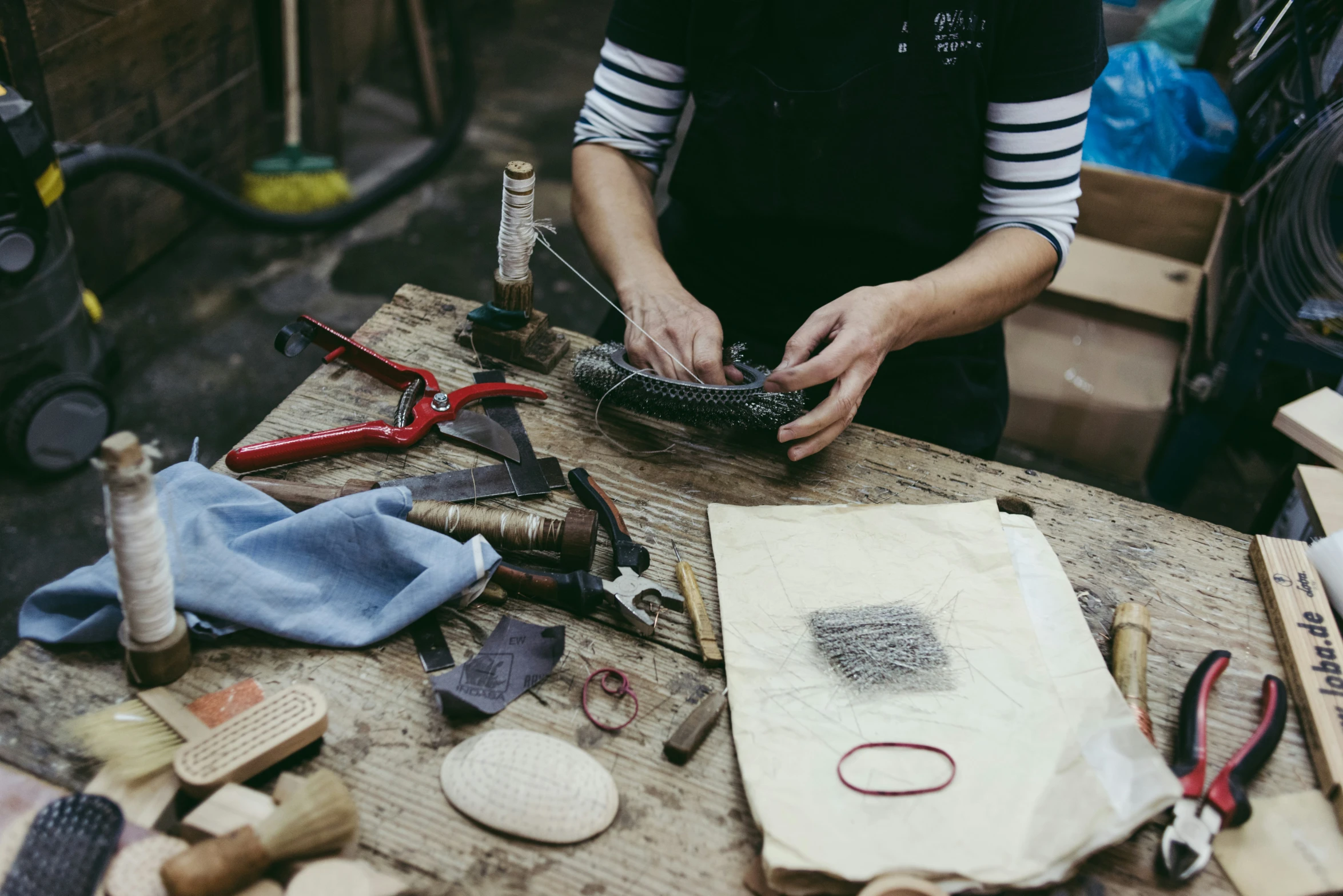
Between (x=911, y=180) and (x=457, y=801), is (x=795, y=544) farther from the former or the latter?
(x=911, y=180)

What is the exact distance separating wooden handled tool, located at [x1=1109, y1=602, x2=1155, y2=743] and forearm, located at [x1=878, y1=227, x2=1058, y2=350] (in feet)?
1.44

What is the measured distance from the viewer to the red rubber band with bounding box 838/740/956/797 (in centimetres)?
81

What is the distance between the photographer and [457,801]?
0.78 m

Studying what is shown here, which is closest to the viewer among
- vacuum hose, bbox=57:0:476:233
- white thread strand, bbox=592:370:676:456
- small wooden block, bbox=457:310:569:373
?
white thread strand, bbox=592:370:676:456

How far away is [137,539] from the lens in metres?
0.73

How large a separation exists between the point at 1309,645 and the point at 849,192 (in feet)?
2.64

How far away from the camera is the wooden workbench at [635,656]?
0.77 m

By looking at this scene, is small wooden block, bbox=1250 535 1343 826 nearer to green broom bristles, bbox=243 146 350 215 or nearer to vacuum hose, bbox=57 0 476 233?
vacuum hose, bbox=57 0 476 233

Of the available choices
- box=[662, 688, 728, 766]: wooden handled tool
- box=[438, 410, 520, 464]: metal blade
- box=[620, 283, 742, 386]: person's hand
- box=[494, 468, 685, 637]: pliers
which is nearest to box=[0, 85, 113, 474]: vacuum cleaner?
box=[438, 410, 520, 464]: metal blade

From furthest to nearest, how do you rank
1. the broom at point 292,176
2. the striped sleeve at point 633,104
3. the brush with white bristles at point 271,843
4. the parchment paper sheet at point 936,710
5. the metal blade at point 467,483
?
the broom at point 292,176, the striped sleeve at point 633,104, the metal blade at point 467,483, the parchment paper sheet at point 936,710, the brush with white bristles at point 271,843

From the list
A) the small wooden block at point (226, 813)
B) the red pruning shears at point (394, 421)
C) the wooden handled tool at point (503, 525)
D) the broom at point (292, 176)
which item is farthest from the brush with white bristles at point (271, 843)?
the broom at point (292, 176)

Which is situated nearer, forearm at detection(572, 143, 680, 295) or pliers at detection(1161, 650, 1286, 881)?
pliers at detection(1161, 650, 1286, 881)

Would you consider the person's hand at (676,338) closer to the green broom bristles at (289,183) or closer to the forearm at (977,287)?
the forearm at (977,287)

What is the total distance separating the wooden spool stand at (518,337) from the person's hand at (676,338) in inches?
4.7
